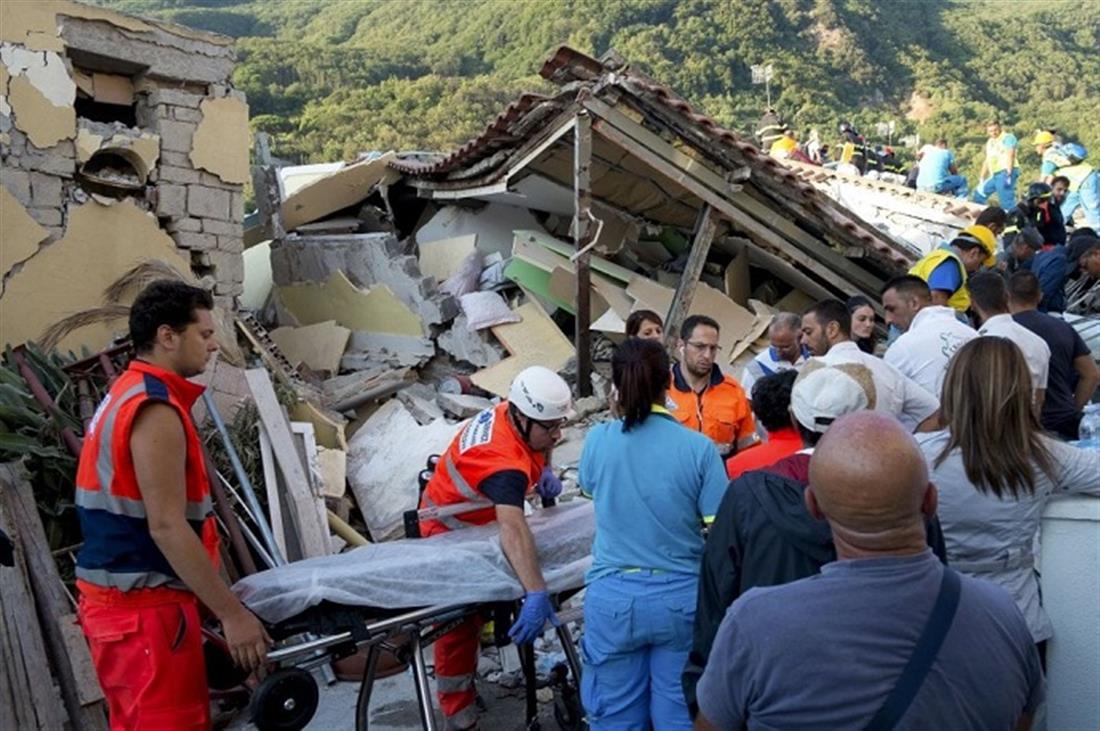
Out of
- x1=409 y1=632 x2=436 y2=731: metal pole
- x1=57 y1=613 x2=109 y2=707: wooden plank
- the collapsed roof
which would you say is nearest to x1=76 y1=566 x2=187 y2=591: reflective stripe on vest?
x1=409 y1=632 x2=436 y2=731: metal pole

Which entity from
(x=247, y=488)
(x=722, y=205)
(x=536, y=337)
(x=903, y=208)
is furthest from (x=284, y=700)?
(x=903, y=208)

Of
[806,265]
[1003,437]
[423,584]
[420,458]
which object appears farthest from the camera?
[806,265]

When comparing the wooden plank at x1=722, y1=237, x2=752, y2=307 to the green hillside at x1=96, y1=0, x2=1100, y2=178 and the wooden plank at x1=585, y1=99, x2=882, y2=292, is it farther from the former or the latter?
the green hillside at x1=96, y1=0, x2=1100, y2=178

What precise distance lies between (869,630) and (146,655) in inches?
87.0

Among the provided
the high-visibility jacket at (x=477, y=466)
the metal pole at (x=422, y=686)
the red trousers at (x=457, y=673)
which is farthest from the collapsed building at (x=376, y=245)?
the metal pole at (x=422, y=686)

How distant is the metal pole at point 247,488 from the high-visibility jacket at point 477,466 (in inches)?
70.8

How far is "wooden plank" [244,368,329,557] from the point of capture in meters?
5.63

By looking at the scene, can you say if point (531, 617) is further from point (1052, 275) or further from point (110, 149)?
point (110, 149)

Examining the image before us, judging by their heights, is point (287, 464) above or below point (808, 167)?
below

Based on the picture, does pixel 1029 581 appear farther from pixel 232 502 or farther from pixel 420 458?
pixel 420 458

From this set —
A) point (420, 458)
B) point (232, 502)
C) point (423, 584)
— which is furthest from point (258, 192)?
point (423, 584)

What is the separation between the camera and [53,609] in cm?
427

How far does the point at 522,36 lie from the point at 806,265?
4081cm

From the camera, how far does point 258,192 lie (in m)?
9.71
